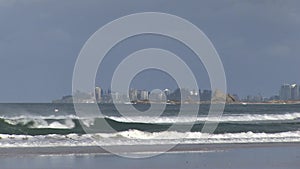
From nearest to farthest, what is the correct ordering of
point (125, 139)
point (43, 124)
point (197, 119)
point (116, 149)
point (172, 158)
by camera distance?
1. point (172, 158)
2. point (116, 149)
3. point (125, 139)
4. point (43, 124)
5. point (197, 119)

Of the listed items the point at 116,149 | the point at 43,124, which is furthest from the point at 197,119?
the point at 116,149

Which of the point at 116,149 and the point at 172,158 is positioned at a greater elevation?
the point at 116,149

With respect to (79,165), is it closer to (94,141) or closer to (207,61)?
(207,61)

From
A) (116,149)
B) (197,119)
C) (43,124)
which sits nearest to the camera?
(116,149)

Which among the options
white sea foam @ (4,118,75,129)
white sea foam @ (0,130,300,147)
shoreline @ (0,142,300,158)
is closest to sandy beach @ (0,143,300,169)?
shoreline @ (0,142,300,158)

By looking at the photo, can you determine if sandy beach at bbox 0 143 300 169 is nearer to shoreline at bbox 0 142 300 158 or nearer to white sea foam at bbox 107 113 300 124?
shoreline at bbox 0 142 300 158

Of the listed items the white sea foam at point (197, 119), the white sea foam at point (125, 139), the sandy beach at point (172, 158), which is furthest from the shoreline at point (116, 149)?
the white sea foam at point (197, 119)

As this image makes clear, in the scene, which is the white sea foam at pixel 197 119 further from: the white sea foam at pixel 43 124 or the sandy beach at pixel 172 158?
the sandy beach at pixel 172 158

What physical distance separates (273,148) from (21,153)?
10940 millimetres

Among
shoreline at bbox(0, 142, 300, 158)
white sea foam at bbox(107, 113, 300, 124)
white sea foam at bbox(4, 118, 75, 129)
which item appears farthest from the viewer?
white sea foam at bbox(107, 113, 300, 124)

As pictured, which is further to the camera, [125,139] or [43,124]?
[43,124]

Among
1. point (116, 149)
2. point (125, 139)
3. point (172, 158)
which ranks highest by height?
point (125, 139)

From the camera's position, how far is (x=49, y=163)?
20.2 metres

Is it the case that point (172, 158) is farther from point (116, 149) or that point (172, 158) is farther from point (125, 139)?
point (125, 139)
